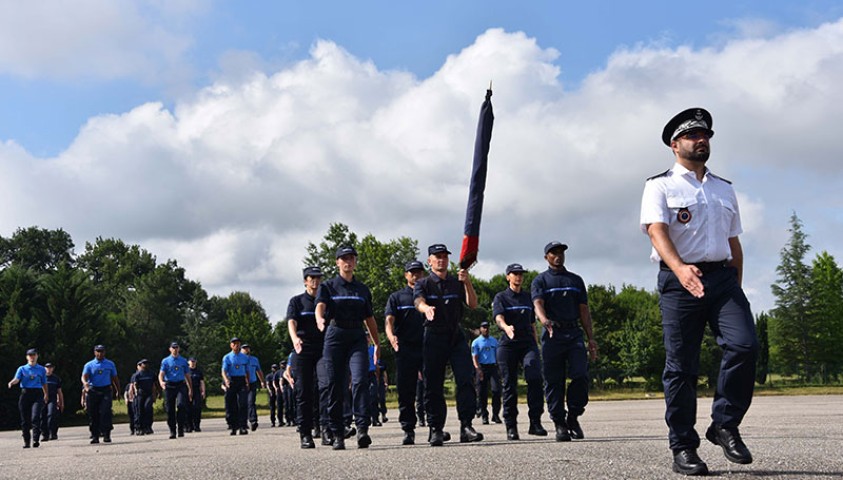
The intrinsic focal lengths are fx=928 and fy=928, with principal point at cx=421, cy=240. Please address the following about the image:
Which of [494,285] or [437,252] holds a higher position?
[494,285]

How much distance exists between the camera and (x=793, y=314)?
7350 cm

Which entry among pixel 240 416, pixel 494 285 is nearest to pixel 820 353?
pixel 494 285

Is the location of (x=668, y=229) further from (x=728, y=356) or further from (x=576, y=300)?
(x=576, y=300)

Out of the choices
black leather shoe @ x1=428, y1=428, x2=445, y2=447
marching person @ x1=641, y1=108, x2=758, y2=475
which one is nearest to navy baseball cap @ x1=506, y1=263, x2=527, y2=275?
black leather shoe @ x1=428, y1=428, x2=445, y2=447

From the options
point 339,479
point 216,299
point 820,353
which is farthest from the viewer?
point 216,299

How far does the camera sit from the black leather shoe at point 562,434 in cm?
1005

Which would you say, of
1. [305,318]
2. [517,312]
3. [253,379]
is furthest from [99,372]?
[517,312]

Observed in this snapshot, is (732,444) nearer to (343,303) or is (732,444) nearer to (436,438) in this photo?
(436,438)

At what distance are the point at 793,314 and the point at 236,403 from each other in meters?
63.5

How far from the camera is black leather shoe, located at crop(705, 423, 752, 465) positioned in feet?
19.4

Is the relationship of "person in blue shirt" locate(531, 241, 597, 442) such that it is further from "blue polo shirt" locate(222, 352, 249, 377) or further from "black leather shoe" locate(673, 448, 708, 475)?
"blue polo shirt" locate(222, 352, 249, 377)

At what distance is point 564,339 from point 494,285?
8673 centimetres

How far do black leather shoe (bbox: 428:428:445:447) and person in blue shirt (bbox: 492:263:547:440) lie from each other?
1.19m

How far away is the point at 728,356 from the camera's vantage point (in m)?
5.96
